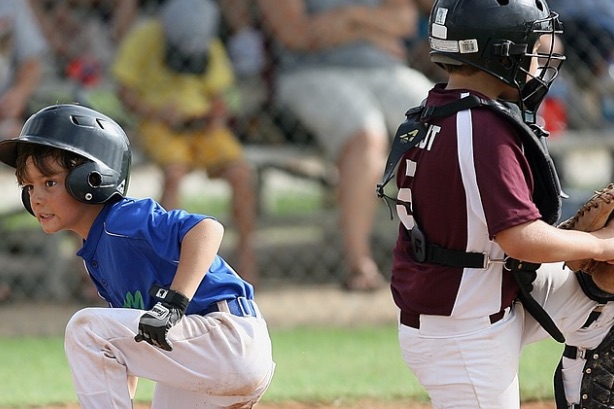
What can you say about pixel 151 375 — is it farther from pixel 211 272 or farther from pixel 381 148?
pixel 381 148

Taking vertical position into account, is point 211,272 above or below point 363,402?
above

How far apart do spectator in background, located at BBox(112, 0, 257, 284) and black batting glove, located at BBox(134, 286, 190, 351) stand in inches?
138

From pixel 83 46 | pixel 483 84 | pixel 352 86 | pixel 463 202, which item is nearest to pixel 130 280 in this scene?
pixel 463 202

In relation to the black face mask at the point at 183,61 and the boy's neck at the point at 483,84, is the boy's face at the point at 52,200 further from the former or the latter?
the black face mask at the point at 183,61

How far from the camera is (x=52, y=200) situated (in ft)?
10.2

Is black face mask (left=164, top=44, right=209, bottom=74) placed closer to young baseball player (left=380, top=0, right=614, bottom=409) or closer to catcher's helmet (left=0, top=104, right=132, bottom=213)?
catcher's helmet (left=0, top=104, right=132, bottom=213)

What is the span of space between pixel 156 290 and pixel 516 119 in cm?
109

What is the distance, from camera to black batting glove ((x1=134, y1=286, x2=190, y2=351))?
113 inches

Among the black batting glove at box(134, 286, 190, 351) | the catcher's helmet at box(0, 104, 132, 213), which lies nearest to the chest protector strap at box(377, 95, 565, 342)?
the black batting glove at box(134, 286, 190, 351)

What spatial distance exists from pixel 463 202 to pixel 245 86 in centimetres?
412

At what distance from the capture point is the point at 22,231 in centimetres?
735

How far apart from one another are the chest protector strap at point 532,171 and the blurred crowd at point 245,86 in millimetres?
3315

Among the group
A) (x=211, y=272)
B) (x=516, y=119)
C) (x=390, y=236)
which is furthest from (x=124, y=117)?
(x=516, y=119)

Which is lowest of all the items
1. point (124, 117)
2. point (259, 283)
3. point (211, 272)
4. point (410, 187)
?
point (259, 283)
